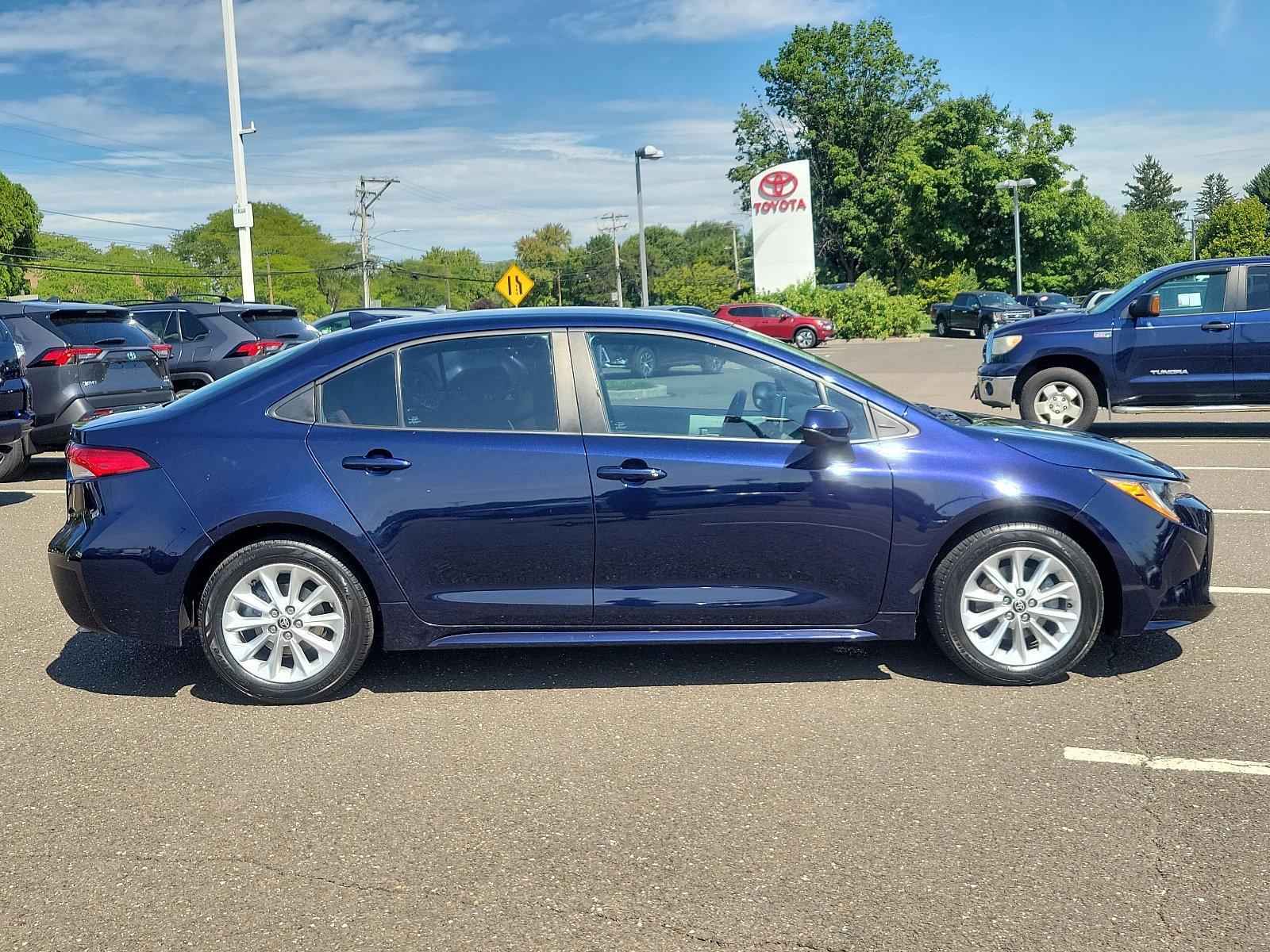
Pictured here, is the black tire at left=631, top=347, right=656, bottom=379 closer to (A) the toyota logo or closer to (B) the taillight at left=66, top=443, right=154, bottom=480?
(B) the taillight at left=66, top=443, right=154, bottom=480

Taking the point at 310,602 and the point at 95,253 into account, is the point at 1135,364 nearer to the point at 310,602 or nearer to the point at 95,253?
the point at 310,602

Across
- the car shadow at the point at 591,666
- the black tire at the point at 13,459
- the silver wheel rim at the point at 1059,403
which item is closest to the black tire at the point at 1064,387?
the silver wheel rim at the point at 1059,403

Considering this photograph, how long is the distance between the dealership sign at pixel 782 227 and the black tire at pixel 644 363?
4616cm

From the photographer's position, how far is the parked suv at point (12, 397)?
33.6 ft

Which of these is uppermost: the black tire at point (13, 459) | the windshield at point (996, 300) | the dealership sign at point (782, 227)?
the dealership sign at point (782, 227)

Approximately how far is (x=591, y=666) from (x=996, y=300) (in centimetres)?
4430

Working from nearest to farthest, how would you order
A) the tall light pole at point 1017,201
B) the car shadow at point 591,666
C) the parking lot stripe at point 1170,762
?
the parking lot stripe at point 1170,762
the car shadow at point 591,666
the tall light pole at point 1017,201

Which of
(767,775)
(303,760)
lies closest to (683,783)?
(767,775)

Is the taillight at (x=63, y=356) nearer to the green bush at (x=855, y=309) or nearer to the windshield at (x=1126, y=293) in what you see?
the windshield at (x=1126, y=293)

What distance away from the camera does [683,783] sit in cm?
409

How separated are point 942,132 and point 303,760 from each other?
63.1 m

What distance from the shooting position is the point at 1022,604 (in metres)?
4.96

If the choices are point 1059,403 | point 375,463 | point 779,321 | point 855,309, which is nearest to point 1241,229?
point 855,309

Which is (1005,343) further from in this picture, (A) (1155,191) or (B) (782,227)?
(A) (1155,191)
